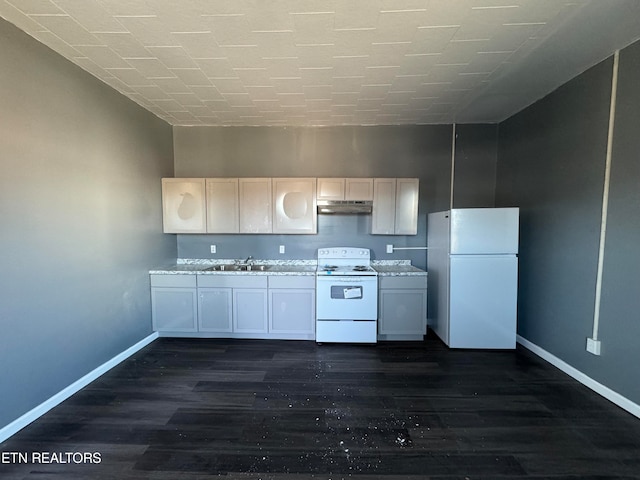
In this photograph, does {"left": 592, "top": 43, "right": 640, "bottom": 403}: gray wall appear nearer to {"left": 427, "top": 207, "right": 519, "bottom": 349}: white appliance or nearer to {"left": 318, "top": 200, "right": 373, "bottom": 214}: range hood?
{"left": 427, "top": 207, "right": 519, "bottom": 349}: white appliance

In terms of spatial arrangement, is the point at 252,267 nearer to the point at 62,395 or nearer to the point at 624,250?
the point at 62,395

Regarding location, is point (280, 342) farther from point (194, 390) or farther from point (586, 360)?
point (586, 360)

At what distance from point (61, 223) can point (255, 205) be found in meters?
1.88

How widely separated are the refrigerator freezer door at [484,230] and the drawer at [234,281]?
90.4 inches

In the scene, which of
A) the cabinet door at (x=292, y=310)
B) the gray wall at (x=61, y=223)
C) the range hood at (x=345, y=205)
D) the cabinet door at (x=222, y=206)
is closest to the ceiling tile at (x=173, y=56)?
the gray wall at (x=61, y=223)

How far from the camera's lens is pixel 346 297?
10.7 feet

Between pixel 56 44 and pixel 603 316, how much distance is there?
4.84 m

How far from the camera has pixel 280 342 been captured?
3363mm

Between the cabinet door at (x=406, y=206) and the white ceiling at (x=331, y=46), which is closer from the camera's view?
the white ceiling at (x=331, y=46)

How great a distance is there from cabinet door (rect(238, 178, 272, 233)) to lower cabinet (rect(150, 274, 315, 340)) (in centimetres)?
68

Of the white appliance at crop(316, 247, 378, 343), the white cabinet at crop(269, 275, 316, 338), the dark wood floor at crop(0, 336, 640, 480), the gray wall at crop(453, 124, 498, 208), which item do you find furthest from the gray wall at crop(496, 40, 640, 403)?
the white cabinet at crop(269, 275, 316, 338)

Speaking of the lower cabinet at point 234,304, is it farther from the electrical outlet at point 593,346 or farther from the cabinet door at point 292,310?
the electrical outlet at point 593,346

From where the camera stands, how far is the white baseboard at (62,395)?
1850 mm

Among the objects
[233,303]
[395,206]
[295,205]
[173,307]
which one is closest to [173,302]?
[173,307]
